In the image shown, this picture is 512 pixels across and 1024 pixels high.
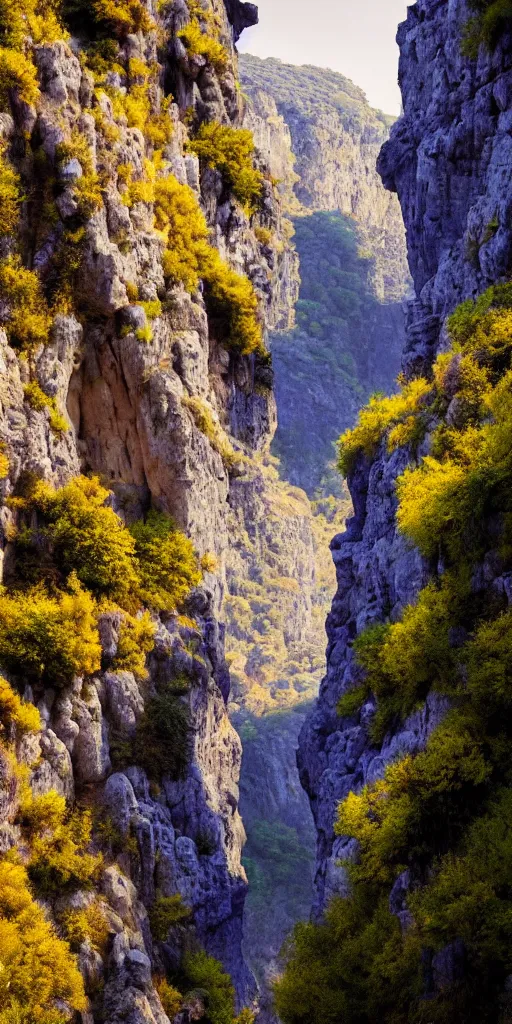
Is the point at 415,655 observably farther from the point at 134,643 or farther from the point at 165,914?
the point at 165,914

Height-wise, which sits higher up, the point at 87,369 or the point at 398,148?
the point at 398,148

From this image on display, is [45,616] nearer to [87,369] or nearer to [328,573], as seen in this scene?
[87,369]

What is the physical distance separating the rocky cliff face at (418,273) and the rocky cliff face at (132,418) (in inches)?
128

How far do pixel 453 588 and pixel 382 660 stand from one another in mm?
2864

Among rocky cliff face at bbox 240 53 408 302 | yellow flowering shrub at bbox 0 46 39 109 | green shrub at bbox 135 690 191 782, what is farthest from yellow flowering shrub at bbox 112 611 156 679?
rocky cliff face at bbox 240 53 408 302

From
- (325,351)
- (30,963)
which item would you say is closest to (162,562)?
(30,963)

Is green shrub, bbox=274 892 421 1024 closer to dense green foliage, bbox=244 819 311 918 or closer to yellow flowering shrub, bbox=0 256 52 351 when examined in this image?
yellow flowering shrub, bbox=0 256 52 351

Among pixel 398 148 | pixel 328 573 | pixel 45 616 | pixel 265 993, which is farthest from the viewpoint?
pixel 328 573

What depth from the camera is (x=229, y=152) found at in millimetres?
30469

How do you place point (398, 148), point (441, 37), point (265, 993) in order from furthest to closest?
point (265, 993), point (398, 148), point (441, 37)

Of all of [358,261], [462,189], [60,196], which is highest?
[358,261]

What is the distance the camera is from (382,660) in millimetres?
24547

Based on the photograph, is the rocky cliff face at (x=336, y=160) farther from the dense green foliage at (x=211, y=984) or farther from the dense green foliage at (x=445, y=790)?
the dense green foliage at (x=211, y=984)

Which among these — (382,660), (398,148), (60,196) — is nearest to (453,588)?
(382,660)
